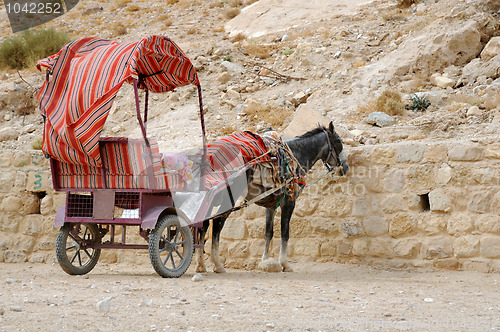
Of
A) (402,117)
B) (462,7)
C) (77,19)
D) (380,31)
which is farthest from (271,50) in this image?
(77,19)

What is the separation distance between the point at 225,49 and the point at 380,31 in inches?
175

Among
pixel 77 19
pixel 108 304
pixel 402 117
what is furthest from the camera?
pixel 77 19

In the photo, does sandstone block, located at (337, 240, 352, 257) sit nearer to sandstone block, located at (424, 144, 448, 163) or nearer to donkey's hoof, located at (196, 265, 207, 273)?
sandstone block, located at (424, 144, 448, 163)

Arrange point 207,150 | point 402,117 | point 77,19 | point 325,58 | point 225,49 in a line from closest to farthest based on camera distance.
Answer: point 207,150 < point 402,117 < point 325,58 < point 225,49 < point 77,19

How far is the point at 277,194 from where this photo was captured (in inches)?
253

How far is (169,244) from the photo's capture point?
18.3ft

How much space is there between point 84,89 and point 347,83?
27.6 ft

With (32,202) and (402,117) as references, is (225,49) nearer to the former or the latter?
(402,117)

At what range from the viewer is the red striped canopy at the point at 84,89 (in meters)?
5.00

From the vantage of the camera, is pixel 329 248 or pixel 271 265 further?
pixel 329 248

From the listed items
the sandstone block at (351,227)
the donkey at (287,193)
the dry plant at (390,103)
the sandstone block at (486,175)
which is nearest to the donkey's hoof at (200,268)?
the donkey at (287,193)

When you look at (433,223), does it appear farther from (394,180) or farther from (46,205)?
(46,205)

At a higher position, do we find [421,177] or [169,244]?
[421,177]

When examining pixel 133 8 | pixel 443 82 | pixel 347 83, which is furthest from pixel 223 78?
pixel 133 8
